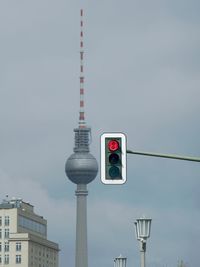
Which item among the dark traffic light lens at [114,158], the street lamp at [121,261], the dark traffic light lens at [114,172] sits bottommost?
the dark traffic light lens at [114,172]

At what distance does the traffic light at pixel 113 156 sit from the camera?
37750mm

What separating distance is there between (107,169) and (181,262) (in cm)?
4158

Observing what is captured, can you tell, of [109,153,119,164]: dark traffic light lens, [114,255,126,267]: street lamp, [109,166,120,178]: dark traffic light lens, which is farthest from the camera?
[114,255,126,267]: street lamp

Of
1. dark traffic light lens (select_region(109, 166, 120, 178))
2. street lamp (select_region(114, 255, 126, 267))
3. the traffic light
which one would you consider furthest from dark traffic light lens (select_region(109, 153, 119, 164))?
street lamp (select_region(114, 255, 126, 267))

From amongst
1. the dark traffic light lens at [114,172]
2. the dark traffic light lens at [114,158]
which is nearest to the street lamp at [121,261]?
the dark traffic light lens at [114,158]

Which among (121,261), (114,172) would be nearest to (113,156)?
(114,172)

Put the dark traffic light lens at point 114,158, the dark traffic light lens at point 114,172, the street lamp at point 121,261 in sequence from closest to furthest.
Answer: the dark traffic light lens at point 114,172 → the dark traffic light lens at point 114,158 → the street lamp at point 121,261

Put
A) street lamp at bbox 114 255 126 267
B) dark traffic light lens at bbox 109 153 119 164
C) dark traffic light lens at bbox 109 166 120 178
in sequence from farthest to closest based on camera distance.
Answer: street lamp at bbox 114 255 126 267 < dark traffic light lens at bbox 109 153 119 164 < dark traffic light lens at bbox 109 166 120 178

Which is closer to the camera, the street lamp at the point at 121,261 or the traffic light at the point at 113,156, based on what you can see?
the traffic light at the point at 113,156

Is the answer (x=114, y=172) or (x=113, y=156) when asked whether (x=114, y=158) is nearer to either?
(x=113, y=156)

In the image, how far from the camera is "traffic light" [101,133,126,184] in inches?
1486

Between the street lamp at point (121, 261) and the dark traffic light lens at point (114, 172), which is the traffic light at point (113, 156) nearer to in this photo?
the dark traffic light lens at point (114, 172)

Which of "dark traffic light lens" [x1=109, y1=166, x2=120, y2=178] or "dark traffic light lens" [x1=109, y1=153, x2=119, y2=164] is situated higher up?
"dark traffic light lens" [x1=109, y1=153, x2=119, y2=164]

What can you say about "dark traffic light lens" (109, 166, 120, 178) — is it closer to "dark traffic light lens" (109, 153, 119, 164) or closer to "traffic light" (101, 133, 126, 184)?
"traffic light" (101, 133, 126, 184)
